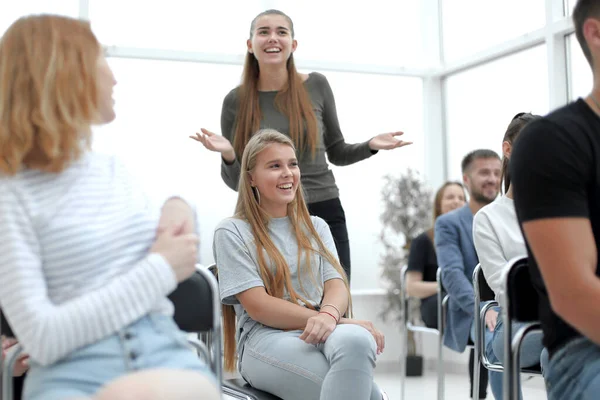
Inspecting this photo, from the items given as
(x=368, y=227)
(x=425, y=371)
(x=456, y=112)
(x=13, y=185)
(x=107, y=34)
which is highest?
(x=107, y=34)

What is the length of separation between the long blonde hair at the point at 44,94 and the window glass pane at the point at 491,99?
444cm

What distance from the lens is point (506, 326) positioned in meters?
1.50

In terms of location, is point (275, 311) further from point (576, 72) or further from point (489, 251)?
point (576, 72)

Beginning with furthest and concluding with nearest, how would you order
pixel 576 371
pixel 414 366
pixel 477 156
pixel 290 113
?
pixel 414 366
pixel 477 156
pixel 290 113
pixel 576 371

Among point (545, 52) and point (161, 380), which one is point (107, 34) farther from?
point (161, 380)

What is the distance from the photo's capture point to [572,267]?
120 centimetres

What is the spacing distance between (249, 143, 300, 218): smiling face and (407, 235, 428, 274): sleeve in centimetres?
186

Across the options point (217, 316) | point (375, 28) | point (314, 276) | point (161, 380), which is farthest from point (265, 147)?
point (375, 28)

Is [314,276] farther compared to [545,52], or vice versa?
[545,52]

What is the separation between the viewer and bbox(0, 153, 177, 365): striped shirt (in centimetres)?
114

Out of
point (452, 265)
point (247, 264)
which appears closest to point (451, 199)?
point (452, 265)

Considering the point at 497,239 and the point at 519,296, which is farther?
the point at 497,239

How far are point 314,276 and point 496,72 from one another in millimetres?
4068

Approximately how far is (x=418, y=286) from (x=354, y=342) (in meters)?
2.06
